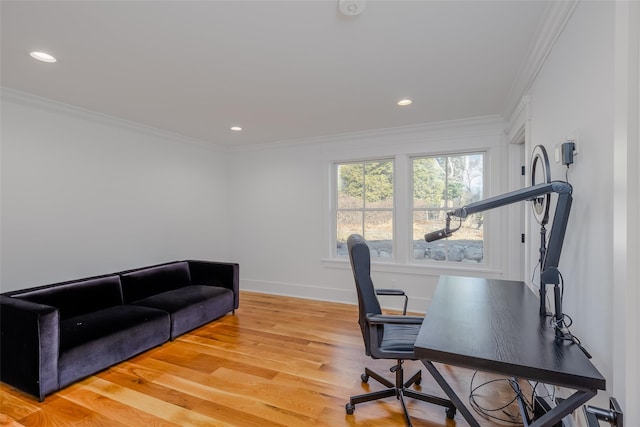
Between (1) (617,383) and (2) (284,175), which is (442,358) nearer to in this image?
(1) (617,383)

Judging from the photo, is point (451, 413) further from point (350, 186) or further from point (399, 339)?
point (350, 186)

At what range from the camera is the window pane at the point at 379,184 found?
14.2 feet

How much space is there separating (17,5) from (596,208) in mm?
3128

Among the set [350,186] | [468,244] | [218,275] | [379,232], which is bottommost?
[218,275]

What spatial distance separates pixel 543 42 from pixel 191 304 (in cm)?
386

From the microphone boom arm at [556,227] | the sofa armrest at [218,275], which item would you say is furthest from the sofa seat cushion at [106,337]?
the microphone boom arm at [556,227]

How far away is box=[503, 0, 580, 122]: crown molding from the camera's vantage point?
1.61 m

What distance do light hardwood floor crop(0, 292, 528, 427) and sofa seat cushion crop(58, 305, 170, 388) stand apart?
10 cm

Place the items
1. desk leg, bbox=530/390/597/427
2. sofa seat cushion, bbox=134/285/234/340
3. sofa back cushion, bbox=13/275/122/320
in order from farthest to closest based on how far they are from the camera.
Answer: sofa seat cushion, bbox=134/285/234/340 < sofa back cushion, bbox=13/275/122/320 < desk leg, bbox=530/390/597/427

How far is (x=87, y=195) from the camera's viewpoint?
133 inches

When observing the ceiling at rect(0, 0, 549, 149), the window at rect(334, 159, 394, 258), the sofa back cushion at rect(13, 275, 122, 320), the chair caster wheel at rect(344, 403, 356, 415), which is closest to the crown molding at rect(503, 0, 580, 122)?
the ceiling at rect(0, 0, 549, 149)

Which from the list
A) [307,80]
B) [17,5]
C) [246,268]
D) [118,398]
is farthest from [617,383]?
[246,268]

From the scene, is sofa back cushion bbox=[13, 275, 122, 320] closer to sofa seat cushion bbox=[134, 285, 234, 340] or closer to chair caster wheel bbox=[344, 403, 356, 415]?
sofa seat cushion bbox=[134, 285, 234, 340]

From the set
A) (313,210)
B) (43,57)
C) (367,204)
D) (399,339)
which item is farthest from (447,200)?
(43,57)
